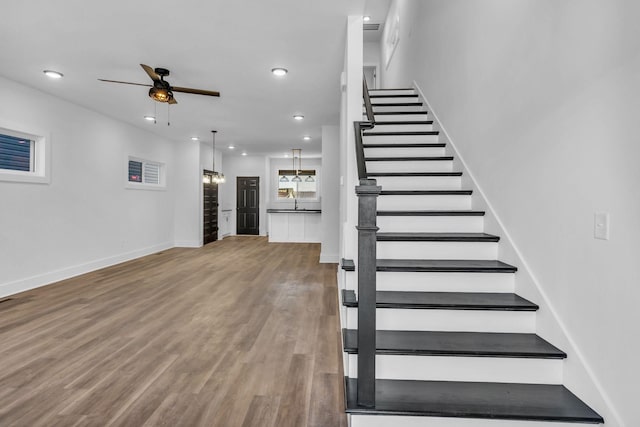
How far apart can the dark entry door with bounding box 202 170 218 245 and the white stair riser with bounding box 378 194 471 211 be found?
703 cm

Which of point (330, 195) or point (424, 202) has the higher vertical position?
point (330, 195)

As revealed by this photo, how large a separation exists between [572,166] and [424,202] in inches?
56.7

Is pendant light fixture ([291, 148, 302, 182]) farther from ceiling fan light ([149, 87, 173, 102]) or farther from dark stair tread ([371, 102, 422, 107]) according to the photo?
ceiling fan light ([149, 87, 173, 102])

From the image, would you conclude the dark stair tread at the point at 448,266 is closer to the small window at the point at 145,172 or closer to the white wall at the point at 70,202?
the white wall at the point at 70,202

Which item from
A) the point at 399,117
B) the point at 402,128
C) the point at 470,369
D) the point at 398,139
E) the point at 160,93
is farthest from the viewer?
the point at 399,117

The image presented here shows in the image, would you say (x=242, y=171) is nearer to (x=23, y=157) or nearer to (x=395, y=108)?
(x=23, y=157)

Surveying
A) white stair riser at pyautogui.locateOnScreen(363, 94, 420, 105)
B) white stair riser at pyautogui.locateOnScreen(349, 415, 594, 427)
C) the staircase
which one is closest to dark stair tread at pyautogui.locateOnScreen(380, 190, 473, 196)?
the staircase

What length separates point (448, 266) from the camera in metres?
2.40

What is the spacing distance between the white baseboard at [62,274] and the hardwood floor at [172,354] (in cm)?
14

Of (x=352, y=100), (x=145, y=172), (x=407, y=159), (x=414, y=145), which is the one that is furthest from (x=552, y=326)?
(x=145, y=172)

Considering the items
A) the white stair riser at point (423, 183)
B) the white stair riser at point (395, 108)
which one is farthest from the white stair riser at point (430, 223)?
the white stair riser at point (395, 108)

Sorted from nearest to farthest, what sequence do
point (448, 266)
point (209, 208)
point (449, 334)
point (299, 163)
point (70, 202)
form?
point (449, 334) → point (448, 266) → point (70, 202) → point (209, 208) → point (299, 163)

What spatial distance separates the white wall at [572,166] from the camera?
1.46m

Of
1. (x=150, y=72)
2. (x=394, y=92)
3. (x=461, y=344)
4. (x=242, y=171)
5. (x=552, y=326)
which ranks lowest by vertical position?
(x=461, y=344)
